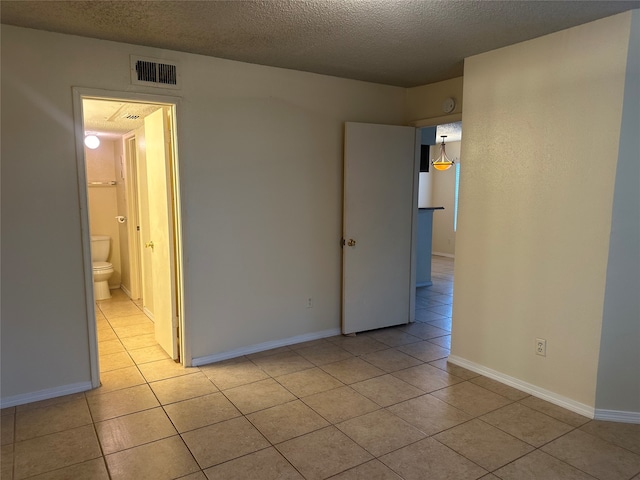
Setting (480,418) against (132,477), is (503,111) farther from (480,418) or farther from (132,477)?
(132,477)

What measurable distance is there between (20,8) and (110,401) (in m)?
2.37

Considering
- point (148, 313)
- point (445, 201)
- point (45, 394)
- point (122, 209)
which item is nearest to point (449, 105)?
point (148, 313)

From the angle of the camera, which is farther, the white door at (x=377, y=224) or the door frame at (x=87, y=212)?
the white door at (x=377, y=224)

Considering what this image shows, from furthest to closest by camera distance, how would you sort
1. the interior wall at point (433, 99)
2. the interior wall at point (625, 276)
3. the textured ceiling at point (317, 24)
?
1. the interior wall at point (433, 99)
2. the interior wall at point (625, 276)
3. the textured ceiling at point (317, 24)

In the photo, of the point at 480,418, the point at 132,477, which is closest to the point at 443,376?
the point at 480,418

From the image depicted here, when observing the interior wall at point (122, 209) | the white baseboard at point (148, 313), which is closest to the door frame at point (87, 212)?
the white baseboard at point (148, 313)

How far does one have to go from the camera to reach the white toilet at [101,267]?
5.32 m

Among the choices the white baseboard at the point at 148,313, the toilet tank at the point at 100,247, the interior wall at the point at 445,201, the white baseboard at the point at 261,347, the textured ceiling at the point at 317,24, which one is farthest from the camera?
the interior wall at the point at 445,201

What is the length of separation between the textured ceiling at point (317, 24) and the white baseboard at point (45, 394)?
2.28 m

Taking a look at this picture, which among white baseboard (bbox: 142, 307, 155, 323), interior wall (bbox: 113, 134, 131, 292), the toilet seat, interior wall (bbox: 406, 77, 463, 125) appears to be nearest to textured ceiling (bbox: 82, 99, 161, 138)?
interior wall (bbox: 113, 134, 131, 292)

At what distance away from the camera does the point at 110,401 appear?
2879 mm

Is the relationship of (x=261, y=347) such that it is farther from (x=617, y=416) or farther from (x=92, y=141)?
(x=92, y=141)

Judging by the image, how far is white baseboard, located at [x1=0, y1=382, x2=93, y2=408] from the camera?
2.78 metres

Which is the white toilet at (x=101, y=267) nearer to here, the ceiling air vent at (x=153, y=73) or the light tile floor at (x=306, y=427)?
the light tile floor at (x=306, y=427)
